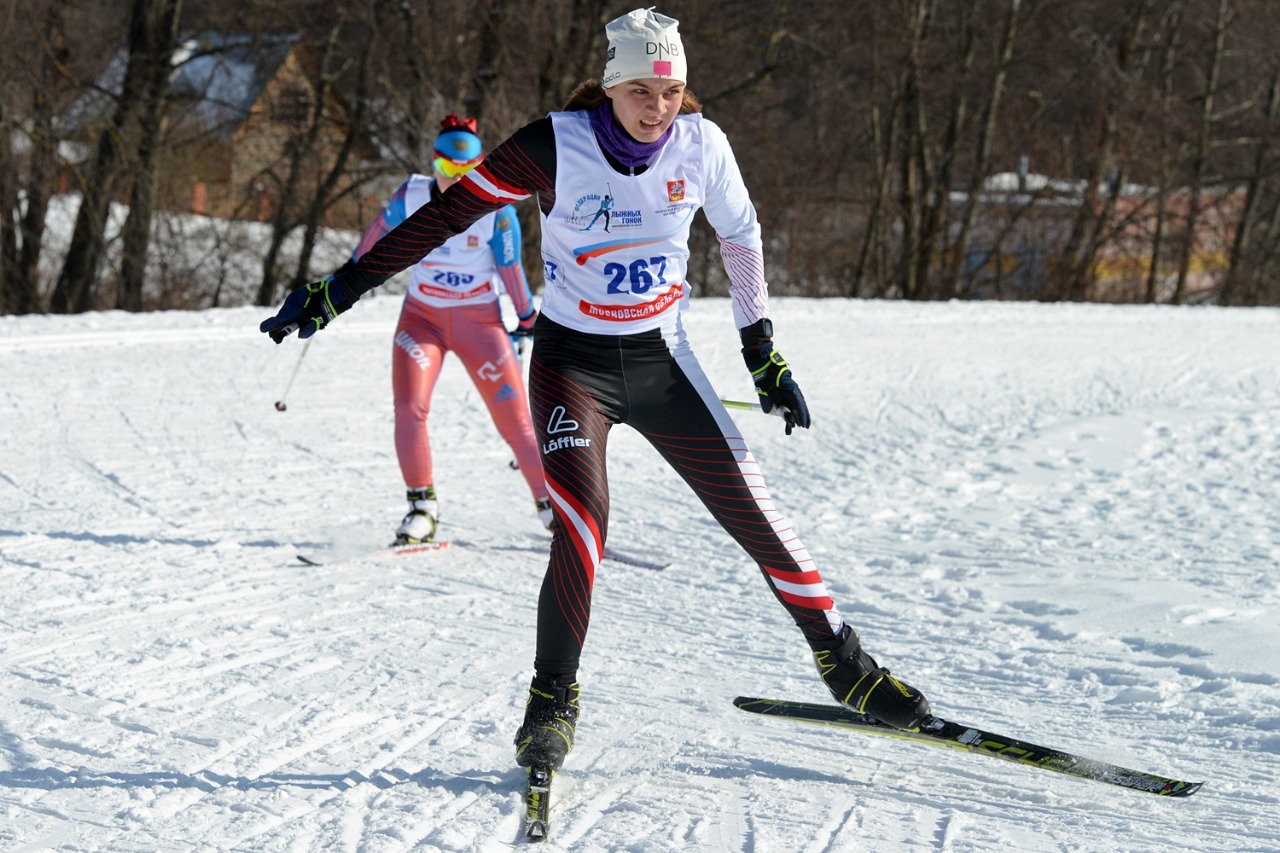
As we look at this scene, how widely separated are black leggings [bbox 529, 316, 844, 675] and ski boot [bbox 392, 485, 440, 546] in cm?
260

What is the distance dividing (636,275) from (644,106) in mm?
442

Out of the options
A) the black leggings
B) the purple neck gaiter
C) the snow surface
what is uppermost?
the purple neck gaiter

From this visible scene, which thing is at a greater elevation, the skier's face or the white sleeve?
the skier's face

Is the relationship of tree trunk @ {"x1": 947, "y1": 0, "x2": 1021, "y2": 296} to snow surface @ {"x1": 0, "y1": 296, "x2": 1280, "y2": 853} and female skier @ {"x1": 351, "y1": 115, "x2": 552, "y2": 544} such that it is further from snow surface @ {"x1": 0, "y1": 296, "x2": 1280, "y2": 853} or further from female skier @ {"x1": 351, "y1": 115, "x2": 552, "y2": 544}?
female skier @ {"x1": 351, "y1": 115, "x2": 552, "y2": 544}

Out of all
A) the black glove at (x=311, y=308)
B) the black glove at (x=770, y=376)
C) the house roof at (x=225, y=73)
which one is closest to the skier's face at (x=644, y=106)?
the black glove at (x=770, y=376)

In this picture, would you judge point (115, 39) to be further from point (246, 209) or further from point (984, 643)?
point (984, 643)

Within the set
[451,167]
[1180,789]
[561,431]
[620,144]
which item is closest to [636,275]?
[620,144]

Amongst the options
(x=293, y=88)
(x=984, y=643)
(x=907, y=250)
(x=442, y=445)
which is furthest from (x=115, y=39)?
(x=984, y=643)

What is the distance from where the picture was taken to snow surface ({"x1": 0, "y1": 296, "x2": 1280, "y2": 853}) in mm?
3123

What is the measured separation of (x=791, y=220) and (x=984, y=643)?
1980 centimetres

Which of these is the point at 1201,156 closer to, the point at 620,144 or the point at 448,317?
the point at 448,317

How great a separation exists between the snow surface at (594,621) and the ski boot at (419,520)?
0.11 m

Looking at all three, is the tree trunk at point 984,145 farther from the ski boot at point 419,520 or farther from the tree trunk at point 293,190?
the ski boot at point 419,520

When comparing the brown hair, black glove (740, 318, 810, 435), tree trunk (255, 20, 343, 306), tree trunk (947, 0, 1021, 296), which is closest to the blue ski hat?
the brown hair
